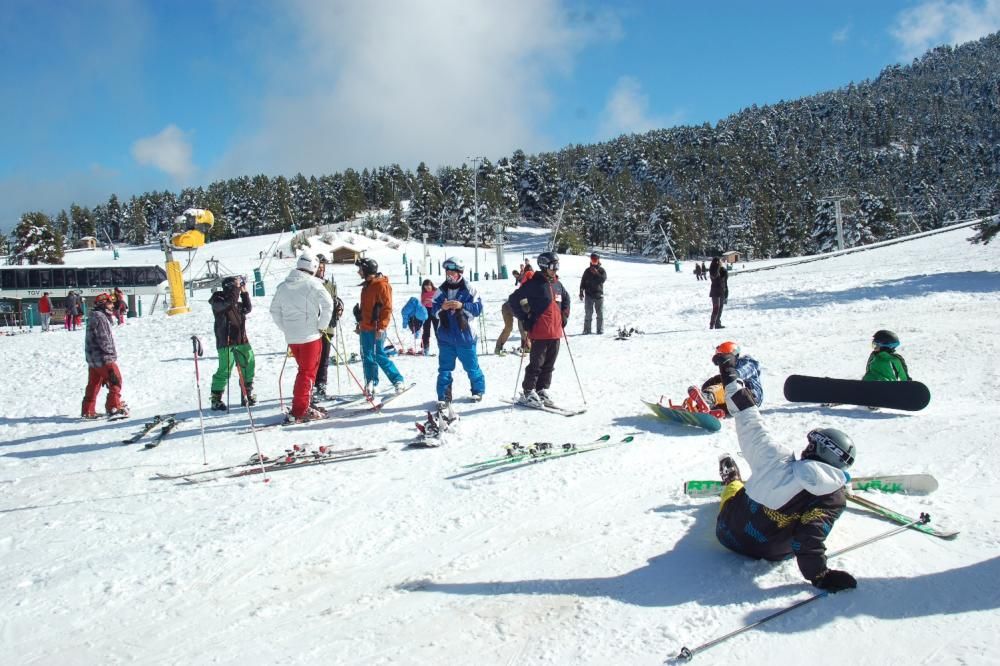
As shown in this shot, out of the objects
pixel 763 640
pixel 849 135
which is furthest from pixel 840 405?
pixel 849 135

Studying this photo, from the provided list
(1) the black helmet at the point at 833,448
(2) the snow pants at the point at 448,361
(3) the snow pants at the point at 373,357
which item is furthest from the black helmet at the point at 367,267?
(1) the black helmet at the point at 833,448

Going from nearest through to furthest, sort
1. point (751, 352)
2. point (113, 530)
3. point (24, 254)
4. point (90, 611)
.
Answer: point (90, 611), point (113, 530), point (751, 352), point (24, 254)

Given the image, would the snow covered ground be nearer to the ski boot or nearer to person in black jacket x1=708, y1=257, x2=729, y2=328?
the ski boot

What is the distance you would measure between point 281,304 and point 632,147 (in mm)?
165795

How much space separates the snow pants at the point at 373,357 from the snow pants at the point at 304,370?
1.19 meters

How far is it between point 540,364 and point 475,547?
156 inches

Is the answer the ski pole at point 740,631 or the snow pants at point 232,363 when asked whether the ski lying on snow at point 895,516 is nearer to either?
the ski pole at point 740,631

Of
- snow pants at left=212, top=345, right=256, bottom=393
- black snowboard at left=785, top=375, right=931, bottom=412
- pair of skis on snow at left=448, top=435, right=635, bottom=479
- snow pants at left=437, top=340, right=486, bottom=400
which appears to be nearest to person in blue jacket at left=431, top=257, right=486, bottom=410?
snow pants at left=437, top=340, right=486, bottom=400

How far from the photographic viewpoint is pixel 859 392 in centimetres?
680

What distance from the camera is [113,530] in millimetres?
4883

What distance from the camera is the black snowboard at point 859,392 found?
646cm

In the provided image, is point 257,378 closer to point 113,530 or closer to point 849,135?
point 113,530

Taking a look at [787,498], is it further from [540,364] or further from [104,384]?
[104,384]

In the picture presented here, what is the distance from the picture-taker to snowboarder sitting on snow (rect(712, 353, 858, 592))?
3.36 m
